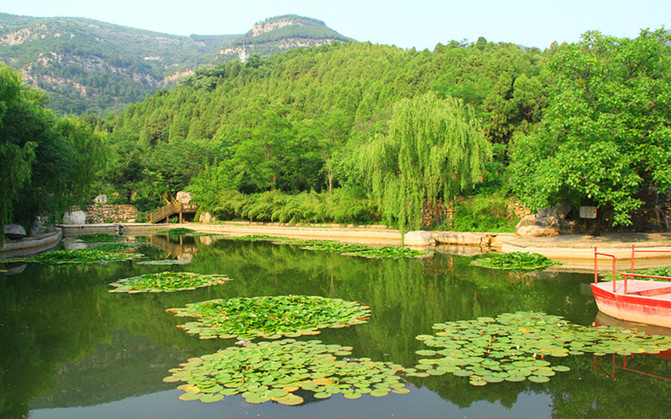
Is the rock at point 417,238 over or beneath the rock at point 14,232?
beneath

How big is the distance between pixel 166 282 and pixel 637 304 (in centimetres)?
934

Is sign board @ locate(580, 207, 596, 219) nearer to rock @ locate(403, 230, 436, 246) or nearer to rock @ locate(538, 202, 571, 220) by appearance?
rock @ locate(538, 202, 571, 220)

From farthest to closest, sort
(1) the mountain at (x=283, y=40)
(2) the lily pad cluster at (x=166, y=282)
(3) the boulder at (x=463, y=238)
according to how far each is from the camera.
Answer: (1) the mountain at (x=283, y=40), (3) the boulder at (x=463, y=238), (2) the lily pad cluster at (x=166, y=282)

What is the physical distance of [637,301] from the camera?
7039mm

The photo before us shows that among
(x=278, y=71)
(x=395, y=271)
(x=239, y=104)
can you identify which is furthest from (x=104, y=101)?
(x=395, y=271)

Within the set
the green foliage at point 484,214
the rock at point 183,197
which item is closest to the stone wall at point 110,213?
the rock at point 183,197

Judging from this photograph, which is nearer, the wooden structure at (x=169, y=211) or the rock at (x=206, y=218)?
the rock at (x=206, y=218)

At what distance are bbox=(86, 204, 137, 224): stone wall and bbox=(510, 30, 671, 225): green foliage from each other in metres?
34.2

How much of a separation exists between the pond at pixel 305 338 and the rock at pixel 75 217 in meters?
26.6

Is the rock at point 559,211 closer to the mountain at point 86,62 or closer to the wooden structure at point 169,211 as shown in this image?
the wooden structure at point 169,211

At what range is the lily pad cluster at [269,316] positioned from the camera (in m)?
6.75

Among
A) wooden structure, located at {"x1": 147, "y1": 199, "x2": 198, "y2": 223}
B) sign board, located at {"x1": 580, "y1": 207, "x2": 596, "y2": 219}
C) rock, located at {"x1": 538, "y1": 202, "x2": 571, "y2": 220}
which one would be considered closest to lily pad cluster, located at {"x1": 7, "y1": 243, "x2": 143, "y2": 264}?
sign board, located at {"x1": 580, "y1": 207, "x2": 596, "y2": 219}

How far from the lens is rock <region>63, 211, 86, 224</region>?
36.9 m

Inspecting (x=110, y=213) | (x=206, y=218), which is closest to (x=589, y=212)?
(x=206, y=218)
